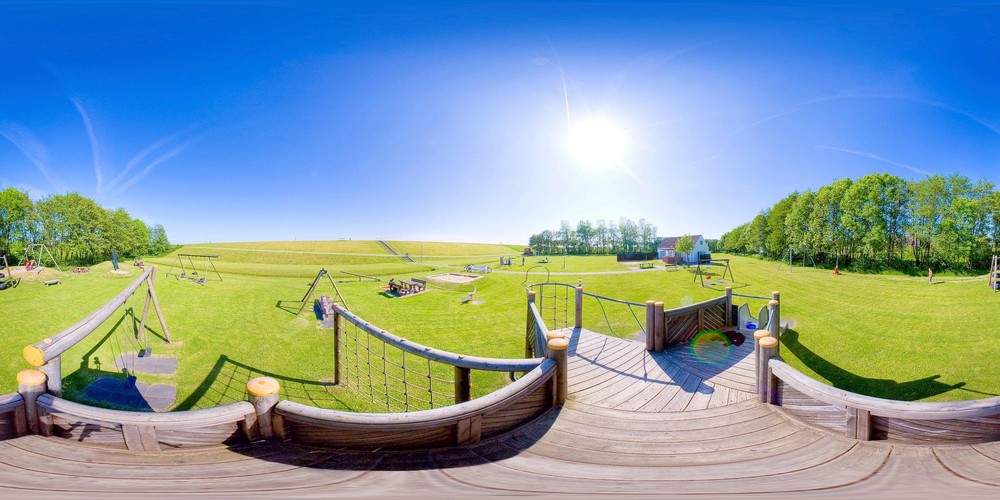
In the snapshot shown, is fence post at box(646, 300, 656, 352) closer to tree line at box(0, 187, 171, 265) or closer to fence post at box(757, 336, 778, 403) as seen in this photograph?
fence post at box(757, 336, 778, 403)

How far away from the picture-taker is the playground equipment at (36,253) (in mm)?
18219

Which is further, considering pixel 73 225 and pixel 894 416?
pixel 73 225

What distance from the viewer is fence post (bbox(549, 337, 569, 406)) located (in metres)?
3.36

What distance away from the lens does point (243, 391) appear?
680cm

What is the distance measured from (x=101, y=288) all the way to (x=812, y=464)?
24153 mm

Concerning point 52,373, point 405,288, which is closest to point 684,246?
point 405,288

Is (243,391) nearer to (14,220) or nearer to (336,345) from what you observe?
(336,345)

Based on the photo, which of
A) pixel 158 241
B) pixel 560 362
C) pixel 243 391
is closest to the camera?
pixel 560 362

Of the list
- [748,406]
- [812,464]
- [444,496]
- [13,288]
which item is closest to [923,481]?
[812,464]

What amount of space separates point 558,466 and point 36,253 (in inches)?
1261

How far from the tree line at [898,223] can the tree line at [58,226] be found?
52992 mm

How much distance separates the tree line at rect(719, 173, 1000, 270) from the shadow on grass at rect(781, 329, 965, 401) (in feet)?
93.2

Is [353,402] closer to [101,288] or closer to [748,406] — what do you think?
[748,406]

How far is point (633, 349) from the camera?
5.81m
